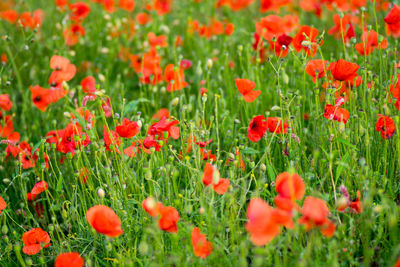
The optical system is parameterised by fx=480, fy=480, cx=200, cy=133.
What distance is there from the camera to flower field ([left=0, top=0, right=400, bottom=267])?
4.79 feet

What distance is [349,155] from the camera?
175 centimetres

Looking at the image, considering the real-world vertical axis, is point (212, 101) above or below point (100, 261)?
above

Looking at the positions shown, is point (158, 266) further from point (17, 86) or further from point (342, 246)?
point (17, 86)

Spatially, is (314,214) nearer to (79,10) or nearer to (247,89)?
(247,89)

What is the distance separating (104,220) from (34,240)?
18.8 inches

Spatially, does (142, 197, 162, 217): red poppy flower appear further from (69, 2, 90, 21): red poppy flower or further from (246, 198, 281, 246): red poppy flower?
(69, 2, 90, 21): red poppy flower

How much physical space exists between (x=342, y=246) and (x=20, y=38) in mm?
2984

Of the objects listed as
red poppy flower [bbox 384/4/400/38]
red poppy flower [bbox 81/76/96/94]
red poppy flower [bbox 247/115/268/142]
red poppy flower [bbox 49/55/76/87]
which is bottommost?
red poppy flower [bbox 247/115/268/142]

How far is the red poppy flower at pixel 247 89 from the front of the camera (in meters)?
1.98

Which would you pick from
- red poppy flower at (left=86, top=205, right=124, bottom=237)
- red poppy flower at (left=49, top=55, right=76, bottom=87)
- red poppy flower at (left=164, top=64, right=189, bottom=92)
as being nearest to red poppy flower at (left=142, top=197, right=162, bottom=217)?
red poppy flower at (left=86, top=205, right=124, bottom=237)

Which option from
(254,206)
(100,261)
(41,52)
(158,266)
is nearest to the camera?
(254,206)

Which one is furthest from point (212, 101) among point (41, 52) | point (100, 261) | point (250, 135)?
point (41, 52)

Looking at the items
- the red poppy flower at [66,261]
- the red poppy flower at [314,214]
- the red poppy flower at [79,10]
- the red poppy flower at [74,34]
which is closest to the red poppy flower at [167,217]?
the red poppy flower at [66,261]

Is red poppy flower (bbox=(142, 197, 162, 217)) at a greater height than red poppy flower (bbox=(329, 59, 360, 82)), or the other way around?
red poppy flower (bbox=(329, 59, 360, 82))
